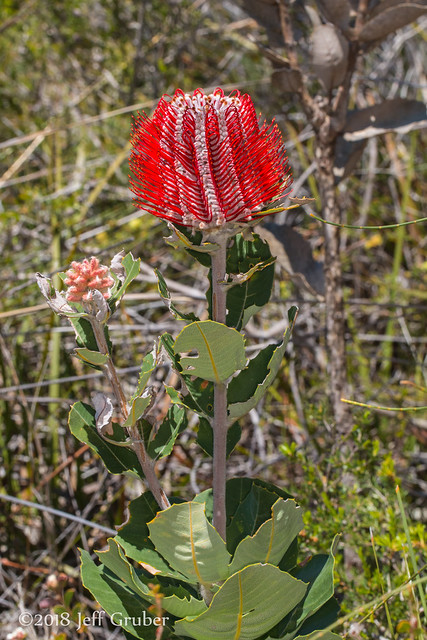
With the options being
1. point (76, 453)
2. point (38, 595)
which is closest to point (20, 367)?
point (76, 453)

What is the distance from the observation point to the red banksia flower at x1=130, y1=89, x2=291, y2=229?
3.15ft

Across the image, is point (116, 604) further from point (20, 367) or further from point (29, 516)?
point (20, 367)

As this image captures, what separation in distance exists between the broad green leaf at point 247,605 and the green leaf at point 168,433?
0.90 ft

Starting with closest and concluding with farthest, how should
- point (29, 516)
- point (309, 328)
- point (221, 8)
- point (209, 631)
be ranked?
point (209, 631) → point (29, 516) → point (309, 328) → point (221, 8)

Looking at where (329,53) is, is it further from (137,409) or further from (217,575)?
(217,575)

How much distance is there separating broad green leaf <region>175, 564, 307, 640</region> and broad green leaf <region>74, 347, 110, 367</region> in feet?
1.31

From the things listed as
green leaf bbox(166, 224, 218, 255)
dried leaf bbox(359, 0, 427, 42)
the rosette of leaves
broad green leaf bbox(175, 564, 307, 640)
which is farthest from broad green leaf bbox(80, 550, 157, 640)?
dried leaf bbox(359, 0, 427, 42)

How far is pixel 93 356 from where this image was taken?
3.27ft

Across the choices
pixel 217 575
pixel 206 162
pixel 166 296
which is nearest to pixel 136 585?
pixel 217 575

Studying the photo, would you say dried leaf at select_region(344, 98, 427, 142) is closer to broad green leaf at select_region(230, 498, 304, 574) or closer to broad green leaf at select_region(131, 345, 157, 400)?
broad green leaf at select_region(131, 345, 157, 400)

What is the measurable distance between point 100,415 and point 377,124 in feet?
3.87

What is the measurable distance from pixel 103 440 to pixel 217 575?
32 centimetres

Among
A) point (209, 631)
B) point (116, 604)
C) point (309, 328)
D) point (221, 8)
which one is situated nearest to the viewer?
point (209, 631)

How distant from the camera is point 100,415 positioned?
3.35 feet
